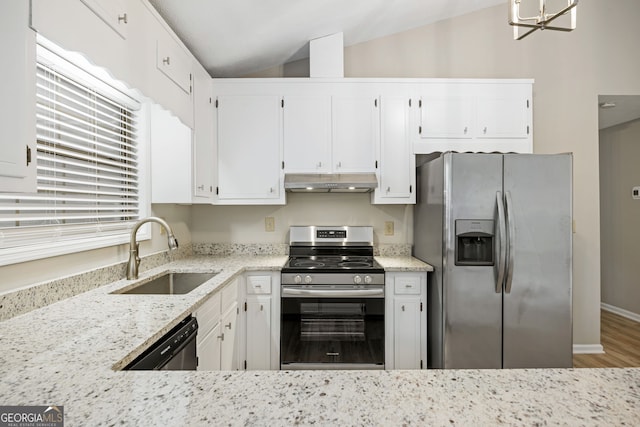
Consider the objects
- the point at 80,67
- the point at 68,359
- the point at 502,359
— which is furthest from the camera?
the point at 502,359

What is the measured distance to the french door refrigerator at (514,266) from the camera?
88.0 inches

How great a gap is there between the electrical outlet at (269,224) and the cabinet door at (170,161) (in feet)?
3.01

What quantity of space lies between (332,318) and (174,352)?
1.33 meters

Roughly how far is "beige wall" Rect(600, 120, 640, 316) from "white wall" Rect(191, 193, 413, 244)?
310cm

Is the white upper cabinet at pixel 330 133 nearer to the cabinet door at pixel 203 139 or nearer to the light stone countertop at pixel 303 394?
the cabinet door at pixel 203 139

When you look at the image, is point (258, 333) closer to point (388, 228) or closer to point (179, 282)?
point (179, 282)

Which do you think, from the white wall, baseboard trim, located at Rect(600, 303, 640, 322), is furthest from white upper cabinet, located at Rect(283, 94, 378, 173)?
baseboard trim, located at Rect(600, 303, 640, 322)

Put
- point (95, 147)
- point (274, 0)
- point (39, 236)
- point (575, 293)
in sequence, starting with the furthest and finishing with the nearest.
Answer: point (575, 293) → point (274, 0) → point (95, 147) → point (39, 236)

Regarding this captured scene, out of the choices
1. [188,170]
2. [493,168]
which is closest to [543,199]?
[493,168]

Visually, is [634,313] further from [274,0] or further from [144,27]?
[144,27]

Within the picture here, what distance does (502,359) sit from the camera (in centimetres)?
225

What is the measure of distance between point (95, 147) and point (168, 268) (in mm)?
888

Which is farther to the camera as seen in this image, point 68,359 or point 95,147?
point 95,147

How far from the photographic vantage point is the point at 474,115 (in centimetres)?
280
